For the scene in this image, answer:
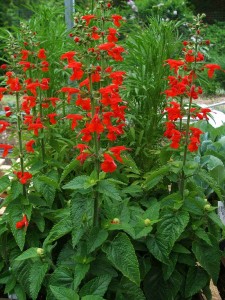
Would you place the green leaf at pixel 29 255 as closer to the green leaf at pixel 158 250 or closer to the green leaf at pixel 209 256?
the green leaf at pixel 158 250

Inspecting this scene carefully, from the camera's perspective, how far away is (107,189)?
1579mm

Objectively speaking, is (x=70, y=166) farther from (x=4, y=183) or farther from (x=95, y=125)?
(x=4, y=183)

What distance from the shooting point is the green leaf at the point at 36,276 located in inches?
65.9

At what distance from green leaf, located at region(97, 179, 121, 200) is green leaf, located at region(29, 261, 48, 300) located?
374 millimetres

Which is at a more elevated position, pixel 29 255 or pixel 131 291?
pixel 29 255

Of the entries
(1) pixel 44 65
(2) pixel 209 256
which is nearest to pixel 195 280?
(2) pixel 209 256

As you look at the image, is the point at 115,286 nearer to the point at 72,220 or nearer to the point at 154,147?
the point at 72,220

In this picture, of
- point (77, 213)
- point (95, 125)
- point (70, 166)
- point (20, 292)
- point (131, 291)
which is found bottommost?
point (20, 292)

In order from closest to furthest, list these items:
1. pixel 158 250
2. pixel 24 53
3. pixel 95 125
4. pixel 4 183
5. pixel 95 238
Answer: pixel 95 125 → pixel 95 238 → pixel 158 250 → pixel 4 183 → pixel 24 53

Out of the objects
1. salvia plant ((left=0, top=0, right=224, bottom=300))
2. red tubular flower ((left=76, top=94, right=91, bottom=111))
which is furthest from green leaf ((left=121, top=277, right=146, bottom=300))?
red tubular flower ((left=76, top=94, right=91, bottom=111))

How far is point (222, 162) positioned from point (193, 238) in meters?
0.63

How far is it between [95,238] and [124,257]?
0.12 meters

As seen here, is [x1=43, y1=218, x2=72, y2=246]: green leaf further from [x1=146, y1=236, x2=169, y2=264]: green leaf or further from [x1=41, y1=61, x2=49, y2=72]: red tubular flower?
[x1=41, y1=61, x2=49, y2=72]: red tubular flower

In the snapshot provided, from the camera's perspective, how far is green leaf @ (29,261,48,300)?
5.49 feet
